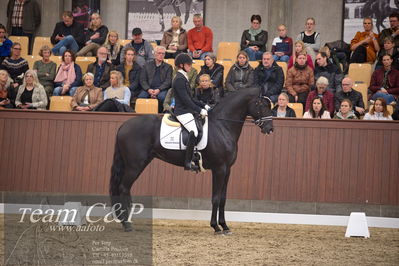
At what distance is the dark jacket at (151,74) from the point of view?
11.6m

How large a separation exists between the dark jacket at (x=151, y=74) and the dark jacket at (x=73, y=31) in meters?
2.82

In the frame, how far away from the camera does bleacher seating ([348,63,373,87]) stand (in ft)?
41.3

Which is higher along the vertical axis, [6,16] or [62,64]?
[6,16]

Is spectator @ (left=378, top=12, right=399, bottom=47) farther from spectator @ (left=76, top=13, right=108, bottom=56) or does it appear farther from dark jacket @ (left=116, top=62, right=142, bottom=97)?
spectator @ (left=76, top=13, right=108, bottom=56)

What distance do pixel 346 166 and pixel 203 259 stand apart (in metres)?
4.20

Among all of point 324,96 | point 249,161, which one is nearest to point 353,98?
point 324,96

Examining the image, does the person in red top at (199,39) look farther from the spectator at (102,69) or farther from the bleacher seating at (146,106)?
the bleacher seating at (146,106)

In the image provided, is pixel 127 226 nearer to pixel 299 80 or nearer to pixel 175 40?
pixel 299 80

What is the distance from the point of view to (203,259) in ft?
21.2

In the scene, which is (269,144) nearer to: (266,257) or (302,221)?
(302,221)

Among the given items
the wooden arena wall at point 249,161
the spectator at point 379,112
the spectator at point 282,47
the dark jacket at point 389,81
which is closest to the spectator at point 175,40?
the spectator at point 282,47

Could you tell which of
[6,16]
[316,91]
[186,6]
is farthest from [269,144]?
[6,16]

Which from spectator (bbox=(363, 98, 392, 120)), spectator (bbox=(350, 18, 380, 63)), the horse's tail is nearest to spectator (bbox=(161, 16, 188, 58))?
spectator (bbox=(350, 18, 380, 63))

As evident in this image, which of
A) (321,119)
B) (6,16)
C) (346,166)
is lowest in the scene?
(346,166)
